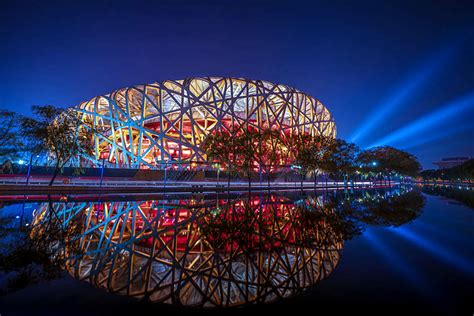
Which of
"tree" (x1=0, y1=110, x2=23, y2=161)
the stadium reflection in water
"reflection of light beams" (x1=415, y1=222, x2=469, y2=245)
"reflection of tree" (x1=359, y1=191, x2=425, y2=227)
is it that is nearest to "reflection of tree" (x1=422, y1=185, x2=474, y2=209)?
"reflection of tree" (x1=359, y1=191, x2=425, y2=227)

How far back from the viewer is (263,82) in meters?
50.3

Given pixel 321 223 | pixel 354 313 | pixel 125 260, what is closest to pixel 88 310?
pixel 125 260

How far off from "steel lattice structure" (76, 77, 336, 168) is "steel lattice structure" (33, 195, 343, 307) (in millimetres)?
35663

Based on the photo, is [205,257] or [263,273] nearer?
[263,273]

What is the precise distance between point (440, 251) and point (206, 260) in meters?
5.37

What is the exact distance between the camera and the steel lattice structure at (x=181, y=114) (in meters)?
43.5

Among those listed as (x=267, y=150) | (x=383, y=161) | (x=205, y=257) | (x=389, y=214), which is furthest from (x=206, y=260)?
(x=383, y=161)

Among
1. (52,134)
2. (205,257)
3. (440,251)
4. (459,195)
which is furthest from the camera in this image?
(459,195)

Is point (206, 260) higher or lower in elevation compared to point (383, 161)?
lower

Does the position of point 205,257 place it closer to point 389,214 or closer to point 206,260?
point 206,260

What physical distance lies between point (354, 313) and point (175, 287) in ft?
8.37

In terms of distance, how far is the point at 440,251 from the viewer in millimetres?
5387

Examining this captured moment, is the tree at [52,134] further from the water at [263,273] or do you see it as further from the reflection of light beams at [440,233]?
the reflection of light beams at [440,233]

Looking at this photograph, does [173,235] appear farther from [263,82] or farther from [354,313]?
[263,82]
